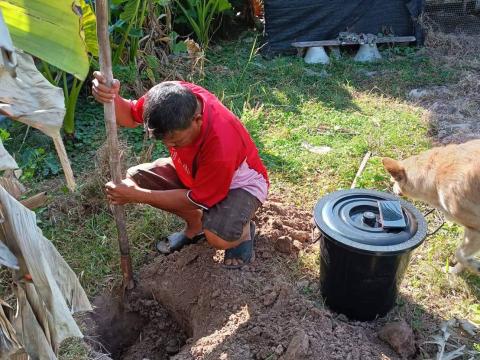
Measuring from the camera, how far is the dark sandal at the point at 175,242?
3916mm

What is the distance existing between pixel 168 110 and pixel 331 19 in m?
5.20

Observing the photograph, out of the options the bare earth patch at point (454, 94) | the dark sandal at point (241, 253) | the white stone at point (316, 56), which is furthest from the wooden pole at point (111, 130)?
the white stone at point (316, 56)

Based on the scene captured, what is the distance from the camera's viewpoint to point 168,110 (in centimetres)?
292

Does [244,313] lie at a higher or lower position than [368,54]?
higher

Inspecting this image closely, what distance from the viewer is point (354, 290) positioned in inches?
125

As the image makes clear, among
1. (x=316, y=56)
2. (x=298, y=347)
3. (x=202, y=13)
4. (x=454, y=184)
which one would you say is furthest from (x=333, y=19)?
(x=298, y=347)

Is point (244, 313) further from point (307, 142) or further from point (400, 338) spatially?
point (307, 142)

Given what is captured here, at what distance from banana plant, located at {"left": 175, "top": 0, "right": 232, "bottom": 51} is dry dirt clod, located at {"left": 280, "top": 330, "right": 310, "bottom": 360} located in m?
5.15

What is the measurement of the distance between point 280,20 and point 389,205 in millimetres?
4917

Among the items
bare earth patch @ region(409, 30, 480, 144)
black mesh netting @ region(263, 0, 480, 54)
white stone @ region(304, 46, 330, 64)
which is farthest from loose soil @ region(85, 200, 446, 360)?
black mesh netting @ region(263, 0, 480, 54)

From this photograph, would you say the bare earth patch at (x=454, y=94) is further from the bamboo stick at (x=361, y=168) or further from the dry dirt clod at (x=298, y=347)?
the dry dirt clod at (x=298, y=347)

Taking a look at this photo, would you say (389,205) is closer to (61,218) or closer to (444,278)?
(444,278)

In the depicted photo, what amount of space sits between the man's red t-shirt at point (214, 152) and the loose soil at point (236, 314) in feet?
1.91

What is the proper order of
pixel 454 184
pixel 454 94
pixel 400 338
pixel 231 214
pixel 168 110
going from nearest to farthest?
pixel 168 110, pixel 400 338, pixel 231 214, pixel 454 184, pixel 454 94
